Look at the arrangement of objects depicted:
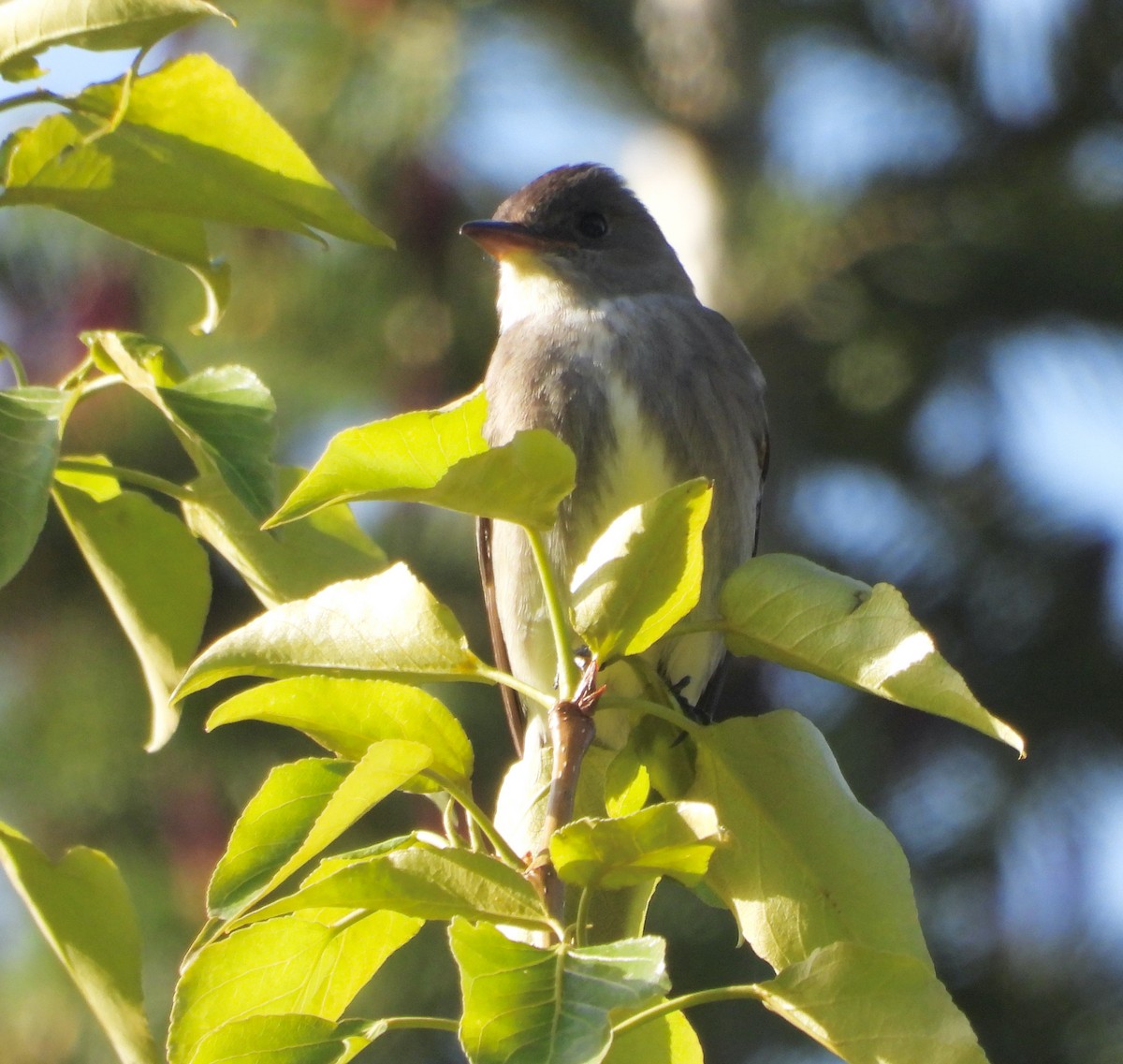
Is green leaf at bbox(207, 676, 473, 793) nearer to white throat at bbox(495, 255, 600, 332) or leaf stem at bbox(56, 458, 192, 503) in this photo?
leaf stem at bbox(56, 458, 192, 503)

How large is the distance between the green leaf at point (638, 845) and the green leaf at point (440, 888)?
52mm

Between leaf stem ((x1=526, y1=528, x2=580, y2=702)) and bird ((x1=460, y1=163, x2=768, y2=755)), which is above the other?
leaf stem ((x1=526, y1=528, x2=580, y2=702))

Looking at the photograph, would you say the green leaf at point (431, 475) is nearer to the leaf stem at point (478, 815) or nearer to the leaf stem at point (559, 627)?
the leaf stem at point (559, 627)

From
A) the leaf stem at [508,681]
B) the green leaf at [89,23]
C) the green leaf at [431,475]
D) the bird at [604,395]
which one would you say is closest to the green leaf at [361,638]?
the leaf stem at [508,681]

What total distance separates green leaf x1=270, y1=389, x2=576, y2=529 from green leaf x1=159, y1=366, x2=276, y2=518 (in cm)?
17

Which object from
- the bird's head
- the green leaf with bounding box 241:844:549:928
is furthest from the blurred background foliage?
the green leaf with bounding box 241:844:549:928

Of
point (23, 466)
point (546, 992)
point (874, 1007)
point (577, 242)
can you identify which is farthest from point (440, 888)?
point (577, 242)

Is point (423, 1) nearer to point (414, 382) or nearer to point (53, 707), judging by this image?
point (414, 382)

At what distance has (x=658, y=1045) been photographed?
1.52 meters

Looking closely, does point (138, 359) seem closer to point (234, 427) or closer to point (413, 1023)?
point (234, 427)

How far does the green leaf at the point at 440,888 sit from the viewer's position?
1304 millimetres

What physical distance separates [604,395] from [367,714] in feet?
5.73

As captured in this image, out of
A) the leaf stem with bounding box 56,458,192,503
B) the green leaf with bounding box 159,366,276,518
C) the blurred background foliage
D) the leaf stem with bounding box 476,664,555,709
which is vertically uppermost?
the green leaf with bounding box 159,366,276,518

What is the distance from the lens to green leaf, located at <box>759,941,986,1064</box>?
4.52 ft
